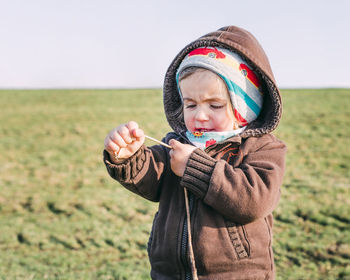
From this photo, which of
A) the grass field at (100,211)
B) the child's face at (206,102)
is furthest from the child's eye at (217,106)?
the grass field at (100,211)

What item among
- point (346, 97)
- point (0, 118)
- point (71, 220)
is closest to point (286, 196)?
point (71, 220)

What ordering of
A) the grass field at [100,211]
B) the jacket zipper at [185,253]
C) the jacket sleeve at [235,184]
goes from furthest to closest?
1. the grass field at [100,211]
2. the jacket zipper at [185,253]
3. the jacket sleeve at [235,184]

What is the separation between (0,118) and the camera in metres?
15.1

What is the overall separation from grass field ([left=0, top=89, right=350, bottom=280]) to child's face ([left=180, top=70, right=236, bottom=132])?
1.92m

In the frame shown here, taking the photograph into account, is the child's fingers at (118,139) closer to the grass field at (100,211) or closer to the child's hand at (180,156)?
the child's hand at (180,156)

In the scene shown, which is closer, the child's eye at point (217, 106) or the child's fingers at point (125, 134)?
the child's fingers at point (125, 134)

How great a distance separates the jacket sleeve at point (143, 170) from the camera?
6.04 feet

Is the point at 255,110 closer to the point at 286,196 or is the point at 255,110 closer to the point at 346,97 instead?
the point at 286,196

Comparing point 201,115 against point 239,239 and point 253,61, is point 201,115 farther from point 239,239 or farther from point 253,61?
point 239,239

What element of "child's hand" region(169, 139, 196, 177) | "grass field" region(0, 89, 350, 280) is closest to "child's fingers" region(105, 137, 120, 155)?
"child's hand" region(169, 139, 196, 177)

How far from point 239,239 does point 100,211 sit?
3.55 metres

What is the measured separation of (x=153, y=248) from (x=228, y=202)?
0.51m

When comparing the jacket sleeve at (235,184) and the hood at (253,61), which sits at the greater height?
the hood at (253,61)

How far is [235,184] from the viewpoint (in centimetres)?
168
